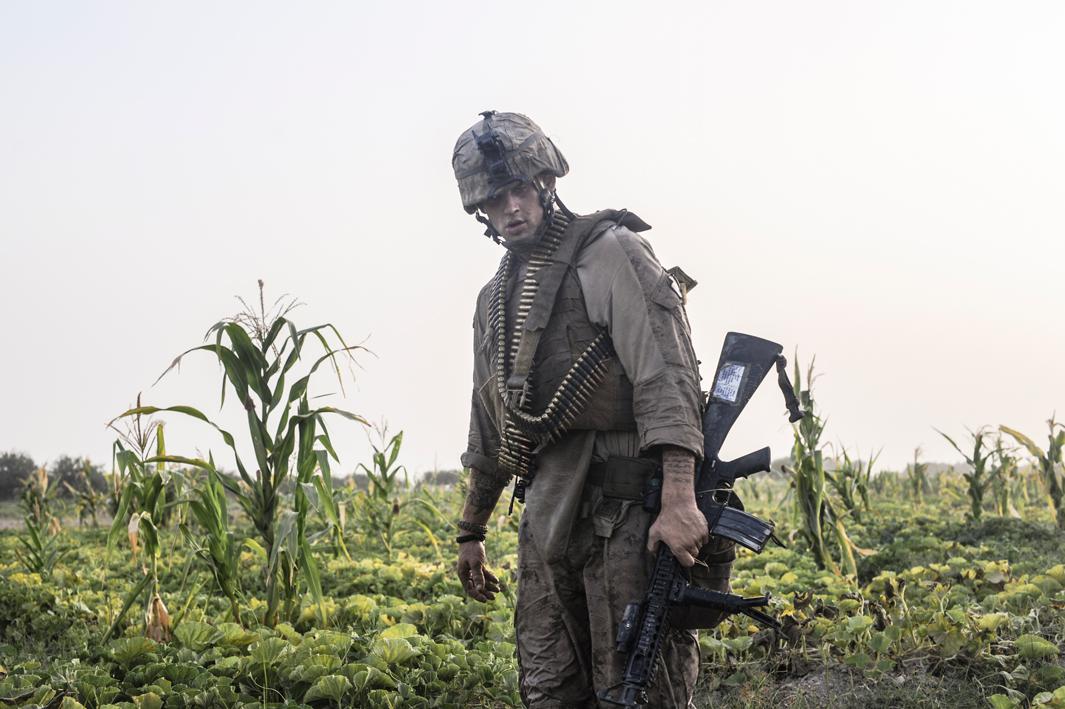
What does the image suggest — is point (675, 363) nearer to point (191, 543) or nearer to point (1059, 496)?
point (191, 543)

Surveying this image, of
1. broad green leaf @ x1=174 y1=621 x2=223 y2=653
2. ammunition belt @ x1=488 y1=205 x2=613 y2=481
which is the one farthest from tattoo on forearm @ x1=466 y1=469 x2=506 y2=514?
broad green leaf @ x1=174 y1=621 x2=223 y2=653

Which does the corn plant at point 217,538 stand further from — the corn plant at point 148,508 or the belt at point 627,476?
the belt at point 627,476

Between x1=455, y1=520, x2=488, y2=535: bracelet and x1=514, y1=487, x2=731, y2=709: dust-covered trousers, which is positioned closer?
x1=514, y1=487, x2=731, y2=709: dust-covered trousers

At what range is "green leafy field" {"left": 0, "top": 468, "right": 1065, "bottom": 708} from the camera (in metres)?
4.02

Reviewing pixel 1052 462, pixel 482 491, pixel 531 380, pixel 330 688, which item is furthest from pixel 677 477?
pixel 1052 462

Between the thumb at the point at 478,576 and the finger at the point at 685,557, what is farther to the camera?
the thumb at the point at 478,576

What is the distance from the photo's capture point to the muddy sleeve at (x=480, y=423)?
3.67 meters

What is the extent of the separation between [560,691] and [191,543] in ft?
8.83

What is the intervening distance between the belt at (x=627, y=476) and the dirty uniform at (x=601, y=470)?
12 millimetres

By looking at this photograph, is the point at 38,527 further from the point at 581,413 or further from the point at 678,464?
the point at 678,464

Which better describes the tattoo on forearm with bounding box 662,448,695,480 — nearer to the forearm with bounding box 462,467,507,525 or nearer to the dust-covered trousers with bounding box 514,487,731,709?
the dust-covered trousers with bounding box 514,487,731,709

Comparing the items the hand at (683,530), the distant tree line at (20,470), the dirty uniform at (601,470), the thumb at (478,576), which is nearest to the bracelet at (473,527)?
the thumb at (478,576)

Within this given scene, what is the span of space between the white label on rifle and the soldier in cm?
15

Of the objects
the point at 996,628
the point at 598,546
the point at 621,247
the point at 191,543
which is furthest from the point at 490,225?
the point at 996,628
